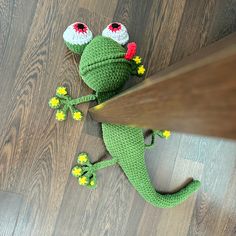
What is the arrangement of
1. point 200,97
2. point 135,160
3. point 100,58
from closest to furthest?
point 200,97 → point 100,58 → point 135,160

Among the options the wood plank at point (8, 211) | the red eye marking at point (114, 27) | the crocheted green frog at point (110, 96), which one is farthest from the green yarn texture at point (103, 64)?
the wood plank at point (8, 211)

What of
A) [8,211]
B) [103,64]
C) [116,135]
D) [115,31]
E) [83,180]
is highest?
[115,31]

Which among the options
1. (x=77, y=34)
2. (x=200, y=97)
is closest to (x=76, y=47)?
(x=77, y=34)

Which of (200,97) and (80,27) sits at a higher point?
(80,27)

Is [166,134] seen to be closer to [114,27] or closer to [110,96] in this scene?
[110,96]

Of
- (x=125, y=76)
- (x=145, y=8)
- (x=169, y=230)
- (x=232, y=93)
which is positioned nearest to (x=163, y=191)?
(x=169, y=230)

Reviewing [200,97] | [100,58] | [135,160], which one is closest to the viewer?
[200,97]

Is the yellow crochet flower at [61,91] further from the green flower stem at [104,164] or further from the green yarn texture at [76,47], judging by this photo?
the green flower stem at [104,164]

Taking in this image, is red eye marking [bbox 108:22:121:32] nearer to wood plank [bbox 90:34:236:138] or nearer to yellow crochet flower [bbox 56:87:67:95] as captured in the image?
yellow crochet flower [bbox 56:87:67:95]
